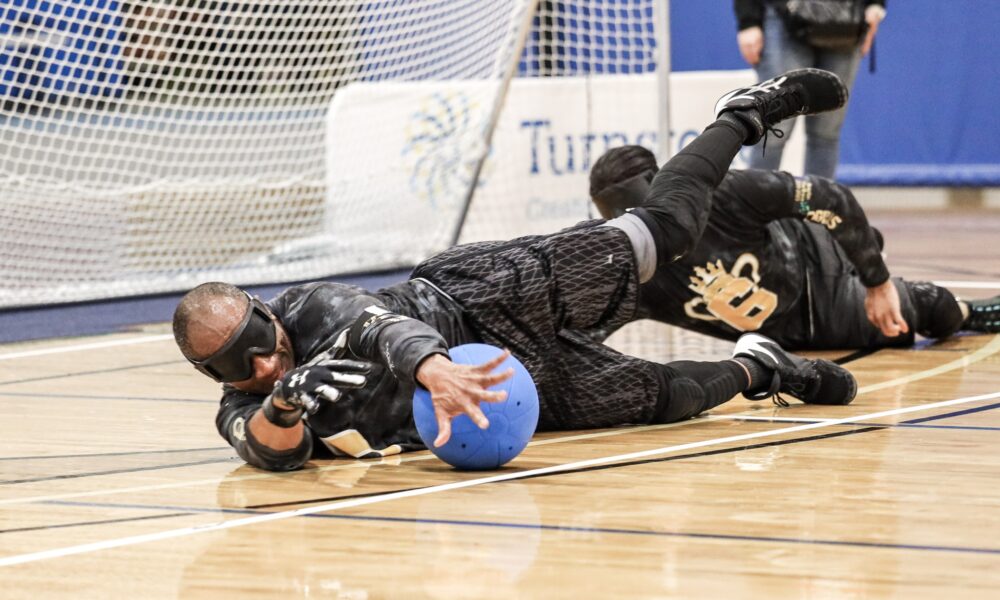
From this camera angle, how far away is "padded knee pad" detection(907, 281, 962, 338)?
4926mm

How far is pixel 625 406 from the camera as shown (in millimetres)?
3650

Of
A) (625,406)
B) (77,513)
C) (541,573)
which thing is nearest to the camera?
(541,573)

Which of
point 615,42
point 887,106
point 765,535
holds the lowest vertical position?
point 887,106

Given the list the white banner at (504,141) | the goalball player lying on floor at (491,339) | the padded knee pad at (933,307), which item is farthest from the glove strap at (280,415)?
the white banner at (504,141)

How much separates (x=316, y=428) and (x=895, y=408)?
5.05ft

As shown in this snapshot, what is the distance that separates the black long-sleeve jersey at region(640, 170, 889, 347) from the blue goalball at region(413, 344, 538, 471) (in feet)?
4.31

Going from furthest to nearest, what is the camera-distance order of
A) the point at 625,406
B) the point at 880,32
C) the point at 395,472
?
the point at 880,32 < the point at 625,406 < the point at 395,472

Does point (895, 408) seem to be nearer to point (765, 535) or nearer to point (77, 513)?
point (765, 535)

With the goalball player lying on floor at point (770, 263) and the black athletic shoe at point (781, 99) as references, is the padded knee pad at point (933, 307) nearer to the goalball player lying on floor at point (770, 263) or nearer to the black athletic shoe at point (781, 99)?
the goalball player lying on floor at point (770, 263)

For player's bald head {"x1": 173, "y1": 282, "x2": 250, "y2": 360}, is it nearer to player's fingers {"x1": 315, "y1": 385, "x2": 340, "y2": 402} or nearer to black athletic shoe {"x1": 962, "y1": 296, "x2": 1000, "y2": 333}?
player's fingers {"x1": 315, "y1": 385, "x2": 340, "y2": 402}

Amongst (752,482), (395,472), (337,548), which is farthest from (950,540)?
(395,472)

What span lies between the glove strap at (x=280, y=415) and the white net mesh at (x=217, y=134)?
159 inches

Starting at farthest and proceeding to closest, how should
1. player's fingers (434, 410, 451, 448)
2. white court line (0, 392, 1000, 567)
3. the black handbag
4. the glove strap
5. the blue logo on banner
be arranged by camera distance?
the blue logo on banner → the black handbag → the glove strap → player's fingers (434, 410, 451, 448) → white court line (0, 392, 1000, 567)

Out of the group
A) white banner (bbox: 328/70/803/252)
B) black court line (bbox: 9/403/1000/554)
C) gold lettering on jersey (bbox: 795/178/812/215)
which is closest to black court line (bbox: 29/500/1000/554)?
black court line (bbox: 9/403/1000/554)
